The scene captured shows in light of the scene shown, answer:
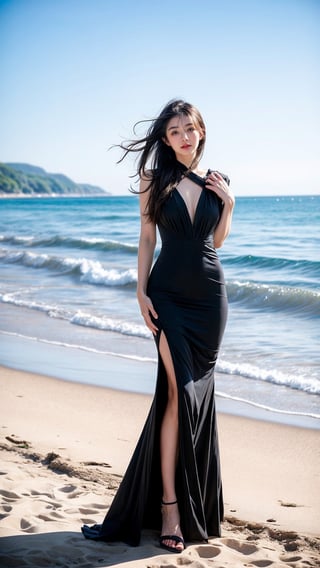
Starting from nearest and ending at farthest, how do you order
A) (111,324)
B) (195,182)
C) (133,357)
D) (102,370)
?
(195,182) < (102,370) < (133,357) < (111,324)

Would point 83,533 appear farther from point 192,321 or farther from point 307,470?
point 307,470

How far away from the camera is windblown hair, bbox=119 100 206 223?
3.69 meters

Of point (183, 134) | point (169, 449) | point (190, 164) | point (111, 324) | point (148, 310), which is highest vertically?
point (183, 134)

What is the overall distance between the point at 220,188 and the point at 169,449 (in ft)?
4.52

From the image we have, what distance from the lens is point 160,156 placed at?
3.85 meters

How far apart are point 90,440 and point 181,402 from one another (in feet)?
6.78

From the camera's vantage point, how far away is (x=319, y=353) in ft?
26.5

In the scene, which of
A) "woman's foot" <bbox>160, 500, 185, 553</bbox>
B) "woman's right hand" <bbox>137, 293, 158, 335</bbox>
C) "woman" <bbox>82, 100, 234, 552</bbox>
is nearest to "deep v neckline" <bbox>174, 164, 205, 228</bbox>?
"woman" <bbox>82, 100, 234, 552</bbox>

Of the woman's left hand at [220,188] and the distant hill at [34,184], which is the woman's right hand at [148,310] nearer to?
the woman's left hand at [220,188]

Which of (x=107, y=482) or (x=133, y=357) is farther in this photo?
(x=133, y=357)

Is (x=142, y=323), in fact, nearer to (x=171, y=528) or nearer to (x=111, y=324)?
(x=111, y=324)

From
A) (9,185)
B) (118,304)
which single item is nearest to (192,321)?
(118,304)

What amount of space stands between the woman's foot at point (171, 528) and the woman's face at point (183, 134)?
71.9 inches

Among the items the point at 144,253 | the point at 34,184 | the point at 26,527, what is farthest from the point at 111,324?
the point at 34,184
